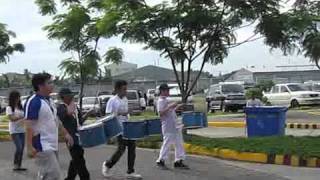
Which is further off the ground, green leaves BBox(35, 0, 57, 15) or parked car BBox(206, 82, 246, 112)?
green leaves BBox(35, 0, 57, 15)

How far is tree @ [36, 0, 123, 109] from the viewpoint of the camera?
971 inches

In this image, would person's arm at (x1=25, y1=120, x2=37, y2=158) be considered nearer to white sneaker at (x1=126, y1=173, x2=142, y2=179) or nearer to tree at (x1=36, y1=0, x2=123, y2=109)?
white sneaker at (x1=126, y1=173, x2=142, y2=179)

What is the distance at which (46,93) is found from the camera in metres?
7.93

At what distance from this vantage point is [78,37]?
25.1 m

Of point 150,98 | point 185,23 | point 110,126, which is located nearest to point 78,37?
point 185,23

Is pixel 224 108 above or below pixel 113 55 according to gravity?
below

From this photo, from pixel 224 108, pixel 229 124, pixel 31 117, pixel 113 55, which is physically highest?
pixel 113 55

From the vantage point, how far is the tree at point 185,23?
1764cm

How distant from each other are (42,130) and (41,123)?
8 cm

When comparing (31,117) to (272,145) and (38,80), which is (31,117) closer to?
(38,80)

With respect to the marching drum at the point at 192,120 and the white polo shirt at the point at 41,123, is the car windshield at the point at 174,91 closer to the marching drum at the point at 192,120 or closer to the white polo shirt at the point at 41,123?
the marching drum at the point at 192,120

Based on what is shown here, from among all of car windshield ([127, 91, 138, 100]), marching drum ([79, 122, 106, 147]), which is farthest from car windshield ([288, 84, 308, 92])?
marching drum ([79, 122, 106, 147])

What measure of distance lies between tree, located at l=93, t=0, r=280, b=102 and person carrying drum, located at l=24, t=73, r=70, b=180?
32.5ft

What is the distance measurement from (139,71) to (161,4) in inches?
2579
